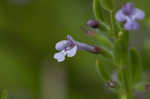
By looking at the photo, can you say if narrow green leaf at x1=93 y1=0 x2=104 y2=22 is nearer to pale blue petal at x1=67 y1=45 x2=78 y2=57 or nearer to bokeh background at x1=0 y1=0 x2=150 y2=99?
pale blue petal at x1=67 y1=45 x2=78 y2=57

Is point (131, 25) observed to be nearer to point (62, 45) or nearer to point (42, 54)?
point (62, 45)

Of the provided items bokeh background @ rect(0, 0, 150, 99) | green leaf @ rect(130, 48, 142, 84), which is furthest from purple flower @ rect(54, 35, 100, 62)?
bokeh background @ rect(0, 0, 150, 99)

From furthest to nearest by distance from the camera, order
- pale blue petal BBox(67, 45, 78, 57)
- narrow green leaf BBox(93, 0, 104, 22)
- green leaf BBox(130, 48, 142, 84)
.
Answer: green leaf BBox(130, 48, 142, 84) → narrow green leaf BBox(93, 0, 104, 22) → pale blue petal BBox(67, 45, 78, 57)

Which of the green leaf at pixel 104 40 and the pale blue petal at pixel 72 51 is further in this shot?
the green leaf at pixel 104 40

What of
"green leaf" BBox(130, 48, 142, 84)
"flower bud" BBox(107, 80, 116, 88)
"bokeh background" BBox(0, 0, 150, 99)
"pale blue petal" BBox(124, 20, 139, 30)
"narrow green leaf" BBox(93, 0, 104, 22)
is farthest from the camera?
"bokeh background" BBox(0, 0, 150, 99)

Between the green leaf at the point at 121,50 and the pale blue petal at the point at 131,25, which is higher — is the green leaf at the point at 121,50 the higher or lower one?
the lower one

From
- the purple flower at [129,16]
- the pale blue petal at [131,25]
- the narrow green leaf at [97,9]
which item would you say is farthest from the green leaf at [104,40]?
the pale blue petal at [131,25]

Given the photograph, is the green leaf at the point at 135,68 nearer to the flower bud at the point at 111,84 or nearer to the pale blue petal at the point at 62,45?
the flower bud at the point at 111,84
